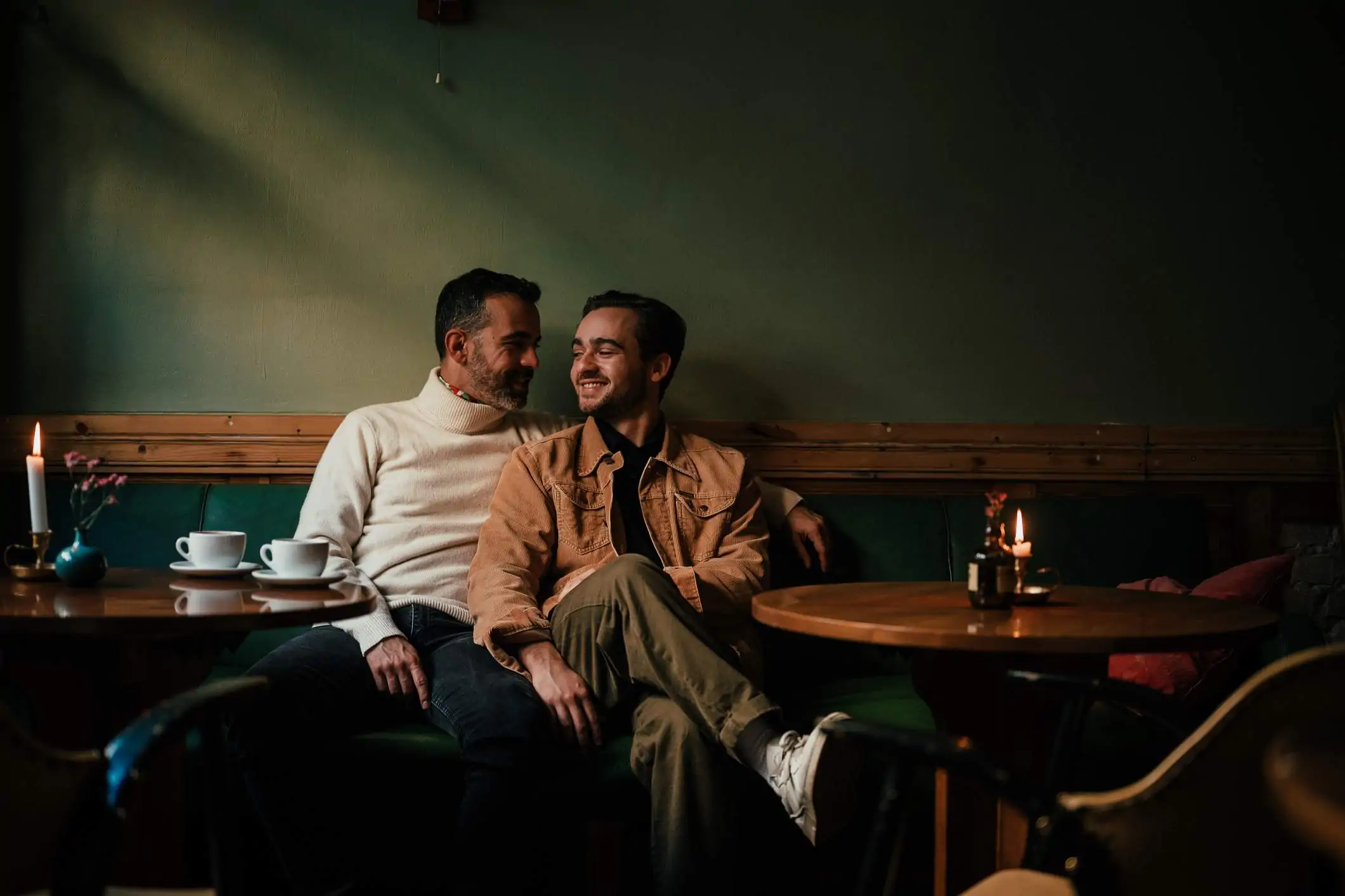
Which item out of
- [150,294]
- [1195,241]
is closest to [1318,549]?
[1195,241]

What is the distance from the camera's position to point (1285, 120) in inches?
130

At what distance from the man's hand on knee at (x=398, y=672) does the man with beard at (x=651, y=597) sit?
0.16 metres

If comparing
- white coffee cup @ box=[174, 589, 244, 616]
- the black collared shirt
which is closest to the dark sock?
the black collared shirt

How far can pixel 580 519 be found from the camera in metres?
2.71

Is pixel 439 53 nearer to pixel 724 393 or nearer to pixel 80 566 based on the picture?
pixel 724 393

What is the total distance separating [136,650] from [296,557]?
30cm

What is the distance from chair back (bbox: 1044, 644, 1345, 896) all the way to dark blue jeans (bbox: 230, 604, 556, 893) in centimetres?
124

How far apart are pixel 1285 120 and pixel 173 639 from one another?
3.17m

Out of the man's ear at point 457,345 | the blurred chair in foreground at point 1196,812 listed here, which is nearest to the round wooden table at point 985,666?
the blurred chair in foreground at point 1196,812

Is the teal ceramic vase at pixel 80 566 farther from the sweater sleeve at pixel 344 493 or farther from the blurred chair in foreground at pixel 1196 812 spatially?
the blurred chair in foreground at pixel 1196 812

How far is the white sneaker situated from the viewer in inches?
76.4

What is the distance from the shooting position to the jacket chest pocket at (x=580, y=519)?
269 cm

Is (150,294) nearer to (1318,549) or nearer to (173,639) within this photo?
(173,639)

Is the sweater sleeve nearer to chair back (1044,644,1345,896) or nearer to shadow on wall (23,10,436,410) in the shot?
shadow on wall (23,10,436,410)
